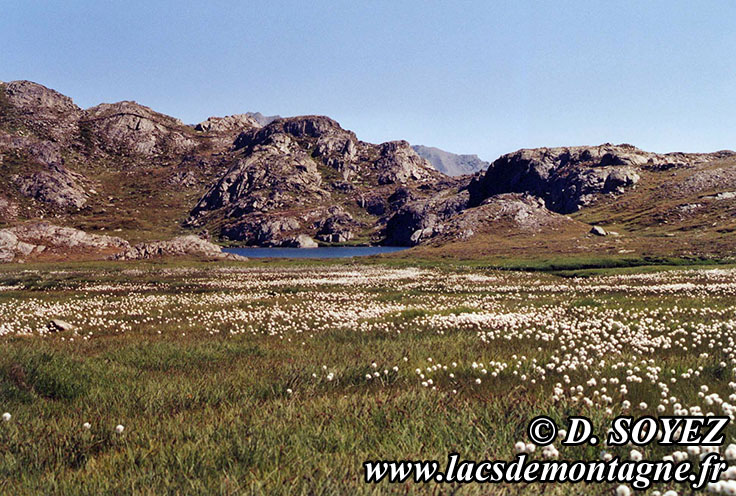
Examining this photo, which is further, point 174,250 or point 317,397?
point 174,250

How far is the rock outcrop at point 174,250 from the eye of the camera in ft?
275

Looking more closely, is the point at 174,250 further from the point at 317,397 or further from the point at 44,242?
the point at 317,397

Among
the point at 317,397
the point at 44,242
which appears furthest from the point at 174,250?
the point at 317,397

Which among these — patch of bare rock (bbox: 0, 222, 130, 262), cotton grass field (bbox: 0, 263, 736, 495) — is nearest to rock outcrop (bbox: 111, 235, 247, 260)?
patch of bare rock (bbox: 0, 222, 130, 262)

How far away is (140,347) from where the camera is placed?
9.38 meters

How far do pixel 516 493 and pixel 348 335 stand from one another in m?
8.25

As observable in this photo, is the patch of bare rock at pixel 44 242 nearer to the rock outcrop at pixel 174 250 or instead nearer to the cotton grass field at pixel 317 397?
the rock outcrop at pixel 174 250

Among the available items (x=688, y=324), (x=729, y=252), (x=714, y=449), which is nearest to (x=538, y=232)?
(x=729, y=252)

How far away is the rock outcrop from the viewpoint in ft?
275

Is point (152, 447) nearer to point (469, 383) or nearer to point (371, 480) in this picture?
point (371, 480)

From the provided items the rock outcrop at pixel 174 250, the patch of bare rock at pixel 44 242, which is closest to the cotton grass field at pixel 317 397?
the rock outcrop at pixel 174 250

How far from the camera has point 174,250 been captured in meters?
89.4

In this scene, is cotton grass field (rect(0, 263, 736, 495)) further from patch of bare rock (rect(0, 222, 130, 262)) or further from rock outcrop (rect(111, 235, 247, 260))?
patch of bare rock (rect(0, 222, 130, 262))

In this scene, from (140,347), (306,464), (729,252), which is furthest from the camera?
(729,252)
